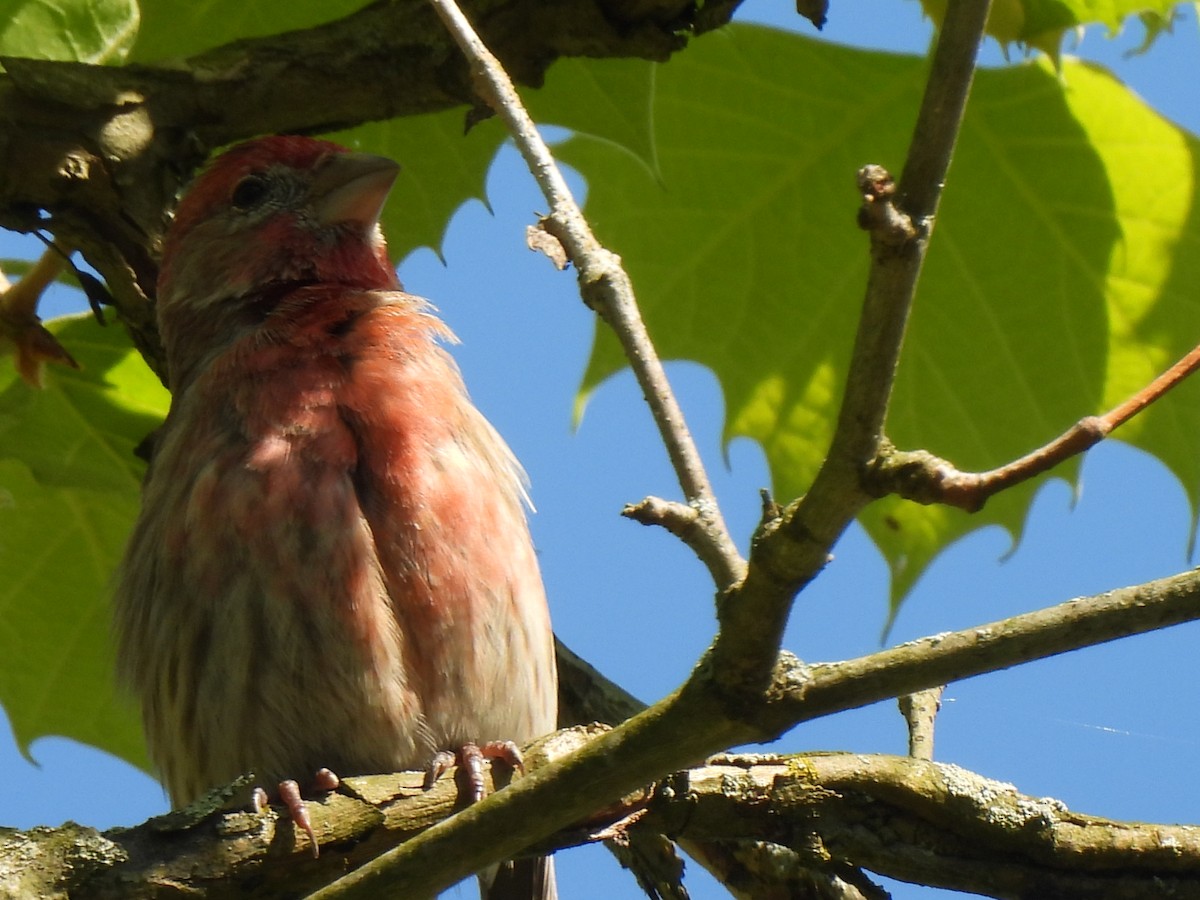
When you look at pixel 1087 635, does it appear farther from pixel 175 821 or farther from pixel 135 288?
pixel 135 288

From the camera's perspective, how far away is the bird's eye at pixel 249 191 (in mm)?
6125

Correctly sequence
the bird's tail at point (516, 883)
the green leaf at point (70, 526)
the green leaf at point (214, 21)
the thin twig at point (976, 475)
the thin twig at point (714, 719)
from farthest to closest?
the green leaf at point (70, 526)
the bird's tail at point (516, 883)
the green leaf at point (214, 21)
the thin twig at point (714, 719)
the thin twig at point (976, 475)

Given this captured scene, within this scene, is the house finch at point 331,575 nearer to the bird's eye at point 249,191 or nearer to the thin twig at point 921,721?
the bird's eye at point 249,191

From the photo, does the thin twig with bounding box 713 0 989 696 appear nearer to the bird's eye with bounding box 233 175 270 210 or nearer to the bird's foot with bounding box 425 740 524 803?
the bird's foot with bounding box 425 740 524 803

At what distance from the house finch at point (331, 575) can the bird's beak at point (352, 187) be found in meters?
0.49

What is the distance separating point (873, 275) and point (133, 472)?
3959 mm

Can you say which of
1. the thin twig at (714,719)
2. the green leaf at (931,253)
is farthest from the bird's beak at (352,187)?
the thin twig at (714,719)

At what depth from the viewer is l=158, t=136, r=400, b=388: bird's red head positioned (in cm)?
580

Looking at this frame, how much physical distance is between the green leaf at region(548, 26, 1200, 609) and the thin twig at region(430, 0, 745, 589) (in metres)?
2.29

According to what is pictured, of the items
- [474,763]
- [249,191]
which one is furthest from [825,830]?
[249,191]

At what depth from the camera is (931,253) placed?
5.67 metres

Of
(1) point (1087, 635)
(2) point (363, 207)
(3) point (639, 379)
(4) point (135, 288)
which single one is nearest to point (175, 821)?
(3) point (639, 379)

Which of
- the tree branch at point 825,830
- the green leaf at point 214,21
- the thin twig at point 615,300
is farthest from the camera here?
the green leaf at point 214,21

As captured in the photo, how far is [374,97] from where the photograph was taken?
4.79m
